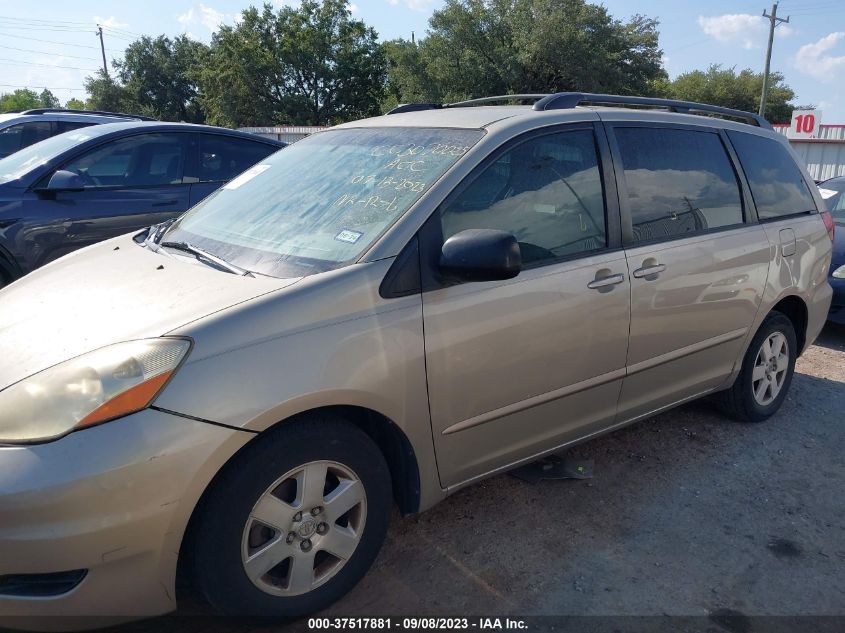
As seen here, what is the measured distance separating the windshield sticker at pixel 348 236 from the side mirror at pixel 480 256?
13.0 inches

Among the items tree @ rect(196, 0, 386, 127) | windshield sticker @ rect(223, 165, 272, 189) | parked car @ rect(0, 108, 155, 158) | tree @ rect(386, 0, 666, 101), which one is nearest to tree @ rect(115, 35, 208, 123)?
tree @ rect(196, 0, 386, 127)

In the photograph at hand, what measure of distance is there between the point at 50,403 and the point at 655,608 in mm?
2176

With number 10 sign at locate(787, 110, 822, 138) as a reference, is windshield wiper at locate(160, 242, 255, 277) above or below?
below

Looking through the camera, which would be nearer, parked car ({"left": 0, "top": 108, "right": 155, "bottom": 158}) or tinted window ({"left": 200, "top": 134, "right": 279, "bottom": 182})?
tinted window ({"left": 200, "top": 134, "right": 279, "bottom": 182})

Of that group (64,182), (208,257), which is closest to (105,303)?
(208,257)

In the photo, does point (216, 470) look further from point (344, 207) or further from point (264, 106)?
point (264, 106)

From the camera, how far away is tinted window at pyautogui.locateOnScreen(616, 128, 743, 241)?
3.31 m

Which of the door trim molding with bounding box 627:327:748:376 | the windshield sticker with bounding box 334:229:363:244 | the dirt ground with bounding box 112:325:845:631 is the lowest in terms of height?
the dirt ground with bounding box 112:325:845:631

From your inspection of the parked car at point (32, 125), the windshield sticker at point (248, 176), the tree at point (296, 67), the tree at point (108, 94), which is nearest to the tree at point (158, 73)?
the tree at point (108, 94)

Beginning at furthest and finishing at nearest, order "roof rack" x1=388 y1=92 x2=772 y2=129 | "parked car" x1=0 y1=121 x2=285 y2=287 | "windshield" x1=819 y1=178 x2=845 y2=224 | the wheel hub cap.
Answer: "windshield" x1=819 y1=178 x2=845 y2=224, "parked car" x1=0 y1=121 x2=285 y2=287, "roof rack" x1=388 y1=92 x2=772 y2=129, the wheel hub cap

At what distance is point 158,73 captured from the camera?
2368 inches

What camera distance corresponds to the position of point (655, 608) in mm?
2594

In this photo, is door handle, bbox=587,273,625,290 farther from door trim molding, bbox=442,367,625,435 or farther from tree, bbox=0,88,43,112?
tree, bbox=0,88,43,112

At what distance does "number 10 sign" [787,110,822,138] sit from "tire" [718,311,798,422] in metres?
21.8
